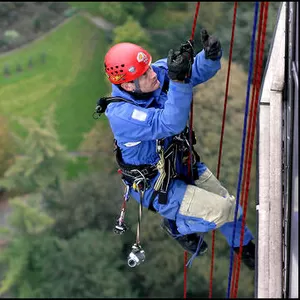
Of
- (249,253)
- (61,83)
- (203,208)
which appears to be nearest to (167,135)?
Answer: (203,208)

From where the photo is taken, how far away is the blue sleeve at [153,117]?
371cm

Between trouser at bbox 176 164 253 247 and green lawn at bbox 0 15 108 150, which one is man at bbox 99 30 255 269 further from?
green lawn at bbox 0 15 108 150

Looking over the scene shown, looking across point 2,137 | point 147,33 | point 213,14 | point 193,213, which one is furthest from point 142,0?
point 193,213

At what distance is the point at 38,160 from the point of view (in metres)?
17.2

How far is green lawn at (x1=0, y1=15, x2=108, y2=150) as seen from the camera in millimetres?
20125

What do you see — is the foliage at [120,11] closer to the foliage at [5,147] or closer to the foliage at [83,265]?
the foliage at [5,147]

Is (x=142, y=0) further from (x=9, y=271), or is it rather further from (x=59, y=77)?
(x=9, y=271)

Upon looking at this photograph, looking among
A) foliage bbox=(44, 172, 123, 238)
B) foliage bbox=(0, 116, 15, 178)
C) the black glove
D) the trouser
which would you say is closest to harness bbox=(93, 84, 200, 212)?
the trouser

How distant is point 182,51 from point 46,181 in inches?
574

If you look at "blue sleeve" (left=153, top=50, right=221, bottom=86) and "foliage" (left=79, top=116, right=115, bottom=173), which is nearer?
"blue sleeve" (left=153, top=50, right=221, bottom=86)

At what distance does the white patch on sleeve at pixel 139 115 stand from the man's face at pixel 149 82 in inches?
9.1

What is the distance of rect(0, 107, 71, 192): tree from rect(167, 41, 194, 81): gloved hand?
13732mm

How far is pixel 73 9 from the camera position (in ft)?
73.2

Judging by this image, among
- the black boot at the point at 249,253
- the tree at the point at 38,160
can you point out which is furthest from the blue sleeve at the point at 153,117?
the tree at the point at 38,160
